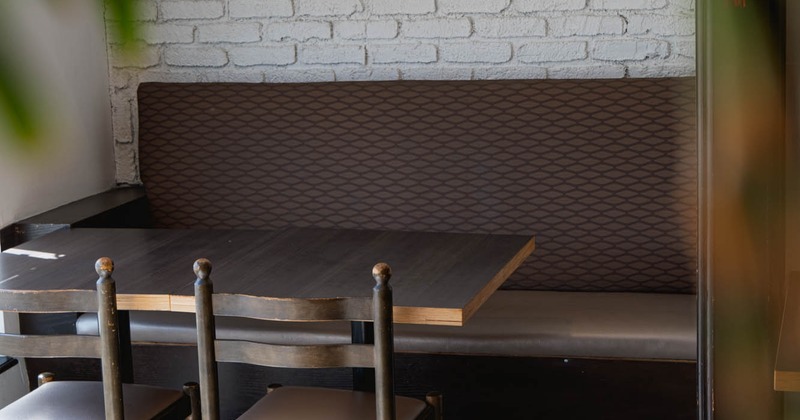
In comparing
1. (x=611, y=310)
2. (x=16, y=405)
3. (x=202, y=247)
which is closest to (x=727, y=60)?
(x=16, y=405)

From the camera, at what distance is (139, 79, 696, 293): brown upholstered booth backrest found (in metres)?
2.93

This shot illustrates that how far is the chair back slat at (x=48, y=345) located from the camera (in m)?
1.92

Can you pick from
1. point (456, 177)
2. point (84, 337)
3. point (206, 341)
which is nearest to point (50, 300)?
point (84, 337)

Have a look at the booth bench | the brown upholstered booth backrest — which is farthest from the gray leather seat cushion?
the brown upholstered booth backrest

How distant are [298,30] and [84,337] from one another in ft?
5.31

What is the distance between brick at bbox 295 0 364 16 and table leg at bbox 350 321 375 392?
1318 millimetres

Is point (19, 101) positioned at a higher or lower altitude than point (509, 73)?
lower

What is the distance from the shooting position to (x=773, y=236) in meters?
0.52

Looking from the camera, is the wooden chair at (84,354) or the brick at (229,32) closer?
the wooden chair at (84,354)

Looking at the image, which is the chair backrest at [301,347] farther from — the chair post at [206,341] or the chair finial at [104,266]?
the chair finial at [104,266]

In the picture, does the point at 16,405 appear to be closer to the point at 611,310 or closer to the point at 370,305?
the point at 370,305

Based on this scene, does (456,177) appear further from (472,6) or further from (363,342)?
(363,342)

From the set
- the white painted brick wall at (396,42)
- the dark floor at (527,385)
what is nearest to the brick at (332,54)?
the white painted brick wall at (396,42)

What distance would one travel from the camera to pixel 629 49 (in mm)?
3102
